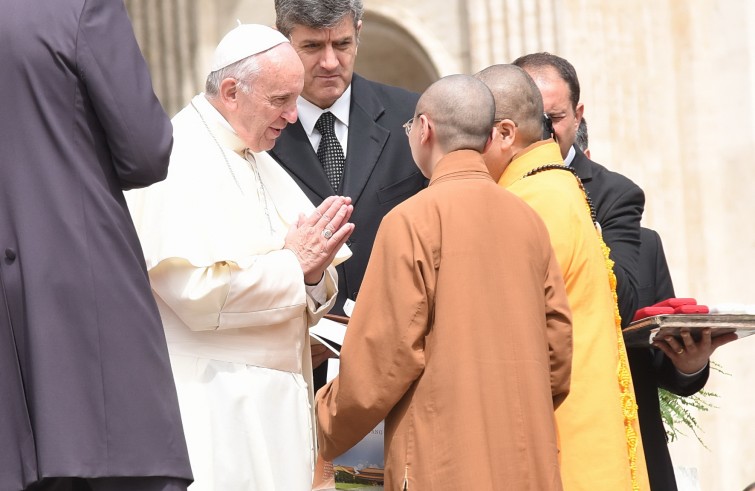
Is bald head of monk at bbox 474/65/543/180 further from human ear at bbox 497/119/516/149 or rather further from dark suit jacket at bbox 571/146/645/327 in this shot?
dark suit jacket at bbox 571/146/645/327

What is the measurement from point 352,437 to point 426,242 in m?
0.57

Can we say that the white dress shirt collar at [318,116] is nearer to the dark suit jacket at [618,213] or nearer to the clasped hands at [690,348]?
the dark suit jacket at [618,213]

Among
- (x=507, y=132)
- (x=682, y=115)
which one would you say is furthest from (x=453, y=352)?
(x=682, y=115)

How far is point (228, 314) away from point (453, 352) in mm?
685

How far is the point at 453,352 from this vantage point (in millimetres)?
4078

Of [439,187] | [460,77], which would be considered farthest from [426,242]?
[460,77]

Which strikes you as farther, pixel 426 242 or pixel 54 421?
pixel 426 242

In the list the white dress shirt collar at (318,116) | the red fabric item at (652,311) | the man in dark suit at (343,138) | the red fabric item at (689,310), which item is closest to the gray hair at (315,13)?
the man in dark suit at (343,138)

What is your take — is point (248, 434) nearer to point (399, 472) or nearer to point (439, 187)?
point (399, 472)

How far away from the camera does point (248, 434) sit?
4.38 metres

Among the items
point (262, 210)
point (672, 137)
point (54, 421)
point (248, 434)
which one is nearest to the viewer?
point (54, 421)

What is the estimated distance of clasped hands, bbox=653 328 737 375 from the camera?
5.20 m

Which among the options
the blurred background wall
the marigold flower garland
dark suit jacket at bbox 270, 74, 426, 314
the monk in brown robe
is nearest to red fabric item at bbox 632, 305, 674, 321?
the marigold flower garland

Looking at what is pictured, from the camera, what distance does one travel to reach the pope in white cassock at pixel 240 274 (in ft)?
14.2
